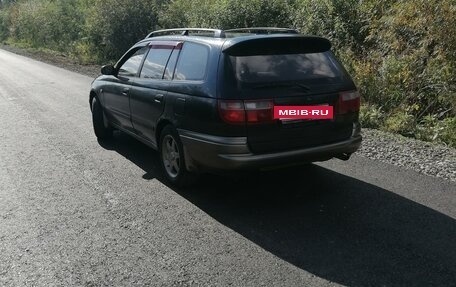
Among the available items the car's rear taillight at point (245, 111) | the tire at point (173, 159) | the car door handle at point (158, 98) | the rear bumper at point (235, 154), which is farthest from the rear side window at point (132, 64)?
the car's rear taillight at point (245, 111)

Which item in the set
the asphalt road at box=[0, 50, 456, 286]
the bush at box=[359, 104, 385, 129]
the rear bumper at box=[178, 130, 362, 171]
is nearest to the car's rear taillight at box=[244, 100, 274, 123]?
the rear bumper at box=[178, 130, 362, 171]

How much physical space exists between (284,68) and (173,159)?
168cm

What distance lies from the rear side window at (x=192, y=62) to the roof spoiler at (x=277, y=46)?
0.34 m

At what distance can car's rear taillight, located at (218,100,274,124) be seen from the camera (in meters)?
4.13

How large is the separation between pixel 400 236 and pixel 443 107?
4715 millimetres

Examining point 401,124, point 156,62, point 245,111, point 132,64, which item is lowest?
point 401,124

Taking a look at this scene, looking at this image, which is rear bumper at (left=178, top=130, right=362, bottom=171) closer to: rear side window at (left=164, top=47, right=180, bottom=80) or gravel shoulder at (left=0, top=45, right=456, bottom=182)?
rear side window at (left=164, top=47, right=180, bottom=80)

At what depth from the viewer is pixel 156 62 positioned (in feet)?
18.3

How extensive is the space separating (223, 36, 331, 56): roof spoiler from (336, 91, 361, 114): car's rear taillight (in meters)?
0.55

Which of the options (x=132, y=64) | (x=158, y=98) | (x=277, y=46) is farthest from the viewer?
(x=132, y=64)

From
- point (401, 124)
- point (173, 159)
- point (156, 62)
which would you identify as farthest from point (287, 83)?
point (401, 124)

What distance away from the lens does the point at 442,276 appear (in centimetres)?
321

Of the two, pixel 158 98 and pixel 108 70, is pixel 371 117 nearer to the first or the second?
pixel 158 98

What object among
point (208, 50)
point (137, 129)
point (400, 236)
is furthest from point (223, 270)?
point (137, 129)
